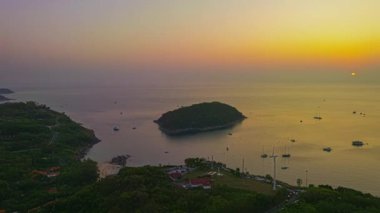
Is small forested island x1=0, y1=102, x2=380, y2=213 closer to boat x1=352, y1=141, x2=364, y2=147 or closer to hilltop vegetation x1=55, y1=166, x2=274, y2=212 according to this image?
hilltop vegetation x1=55, y1=166, x2=274, y2=212

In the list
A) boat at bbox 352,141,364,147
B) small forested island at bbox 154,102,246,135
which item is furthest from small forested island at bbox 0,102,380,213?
small forested island at bbox 154,102,246,135

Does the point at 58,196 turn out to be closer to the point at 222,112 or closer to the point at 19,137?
the point at 19,137

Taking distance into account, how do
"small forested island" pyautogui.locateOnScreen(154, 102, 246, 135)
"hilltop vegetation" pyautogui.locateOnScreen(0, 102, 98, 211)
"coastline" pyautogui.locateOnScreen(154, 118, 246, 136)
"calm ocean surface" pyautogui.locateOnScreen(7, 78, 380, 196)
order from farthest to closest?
"small forested island" pyautogui.locateOnScreen(154, 102, 246, 135) → "coastline" pyautogui.locateOnScreen(154, 118, 246, 136) → "calm ocean surface" pyautogui.locateOnScreen(7, 78, 380, 196) → "hilltop vegetation" pyautogui.locateOnScreen(0, 102, 98, 211)

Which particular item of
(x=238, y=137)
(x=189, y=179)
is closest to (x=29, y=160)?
(x=189, y=179)

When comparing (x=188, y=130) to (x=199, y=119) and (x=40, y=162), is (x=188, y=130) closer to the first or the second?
(x=199, y=119)

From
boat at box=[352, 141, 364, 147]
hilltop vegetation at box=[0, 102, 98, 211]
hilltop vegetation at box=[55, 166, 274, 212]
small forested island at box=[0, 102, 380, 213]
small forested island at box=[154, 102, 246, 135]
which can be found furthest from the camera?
small forested island at box=[154, 102, 246, 135]

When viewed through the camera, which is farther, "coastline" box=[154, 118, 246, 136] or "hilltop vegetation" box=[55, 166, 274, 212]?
"coastline" box=[154, 118, 246, 136]

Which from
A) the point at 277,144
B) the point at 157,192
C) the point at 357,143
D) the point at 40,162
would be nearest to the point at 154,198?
the point at 157,192
